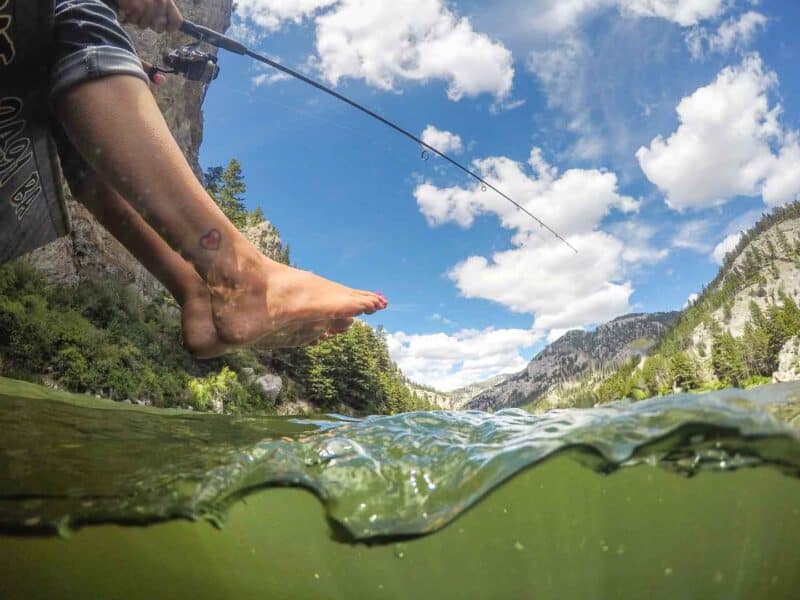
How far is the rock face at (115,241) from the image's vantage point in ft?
58.4

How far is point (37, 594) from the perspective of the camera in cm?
152

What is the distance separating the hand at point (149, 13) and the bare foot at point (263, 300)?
123cm

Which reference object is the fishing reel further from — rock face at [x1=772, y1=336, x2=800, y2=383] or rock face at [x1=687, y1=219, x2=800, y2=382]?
rock face at [x1=687, y1=219, x2=800, y2=382]

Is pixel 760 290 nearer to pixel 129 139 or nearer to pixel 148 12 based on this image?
pixel 148 12

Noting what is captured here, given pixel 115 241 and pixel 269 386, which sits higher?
pixel 115 241

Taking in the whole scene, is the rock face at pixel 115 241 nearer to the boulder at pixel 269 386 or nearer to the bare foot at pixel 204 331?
the boulder at pixel 269 386

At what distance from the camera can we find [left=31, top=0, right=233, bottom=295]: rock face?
17812mm

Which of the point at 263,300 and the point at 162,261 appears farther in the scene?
the point at 162,261

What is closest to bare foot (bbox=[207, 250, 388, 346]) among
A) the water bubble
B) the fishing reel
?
the water bubble

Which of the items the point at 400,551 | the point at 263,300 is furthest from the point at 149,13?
the point at 400,551

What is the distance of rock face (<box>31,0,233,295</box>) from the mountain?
33460 millimetres

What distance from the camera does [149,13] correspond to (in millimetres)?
2119

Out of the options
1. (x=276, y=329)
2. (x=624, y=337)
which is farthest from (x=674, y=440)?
(x=624, y=337)

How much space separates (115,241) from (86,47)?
24.7m
